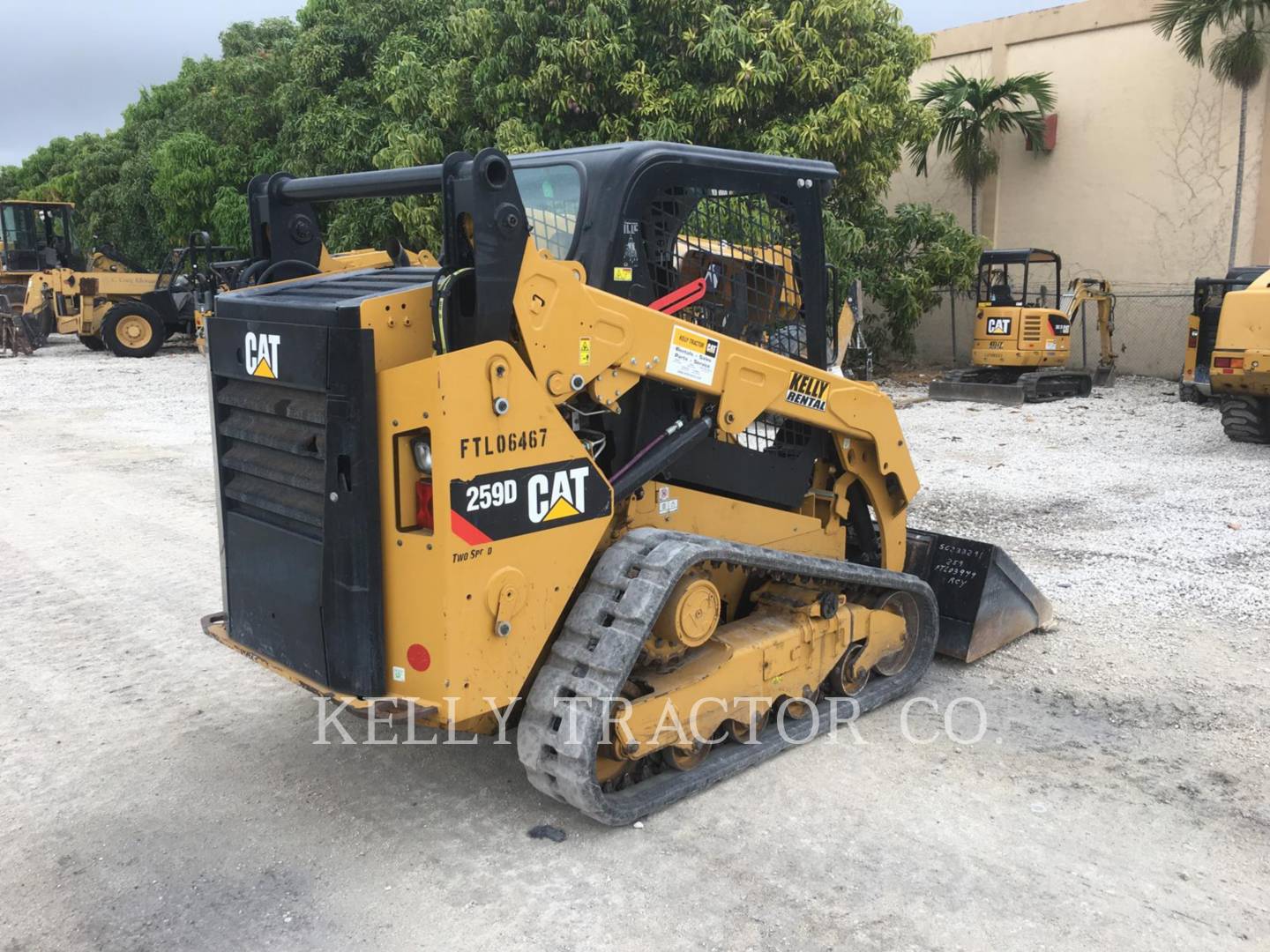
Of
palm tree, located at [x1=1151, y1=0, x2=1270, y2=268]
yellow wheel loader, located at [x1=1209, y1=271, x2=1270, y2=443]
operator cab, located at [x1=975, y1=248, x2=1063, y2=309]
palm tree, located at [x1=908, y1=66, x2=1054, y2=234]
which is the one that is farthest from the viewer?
palm tree, located at [x1=908, y1=66, x2=1054, y2=234]

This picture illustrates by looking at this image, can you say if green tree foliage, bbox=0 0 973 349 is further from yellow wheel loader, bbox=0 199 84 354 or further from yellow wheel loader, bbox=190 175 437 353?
yellow wheel loader, bbox=190 175 437 353

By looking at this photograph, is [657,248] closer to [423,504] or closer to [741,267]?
[741,267]

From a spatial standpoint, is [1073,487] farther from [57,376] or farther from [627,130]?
[57,376]

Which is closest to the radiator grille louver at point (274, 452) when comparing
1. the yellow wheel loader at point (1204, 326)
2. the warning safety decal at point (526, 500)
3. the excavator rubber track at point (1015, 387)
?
the warning safety decal at point (526, 500)

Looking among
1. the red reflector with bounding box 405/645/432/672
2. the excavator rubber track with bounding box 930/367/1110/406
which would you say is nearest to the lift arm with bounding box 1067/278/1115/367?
the excavator rubber track with bounding box 930/367/1110/406

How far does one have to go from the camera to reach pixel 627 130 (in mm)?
15172

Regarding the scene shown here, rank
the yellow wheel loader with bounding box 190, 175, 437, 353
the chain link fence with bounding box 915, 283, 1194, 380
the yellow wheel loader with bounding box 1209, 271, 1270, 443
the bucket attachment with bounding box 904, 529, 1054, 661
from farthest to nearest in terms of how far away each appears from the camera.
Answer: the chain link fence with bounding box 915, 283, 1194, 380 → the yellow wheel loader with bounding box 1209, 271, 1270, 443 → the bucket attachment with bounding box 904, 529, 1054, 661 → the yellow wheel loader with bounding box 190, 175, 437, 353

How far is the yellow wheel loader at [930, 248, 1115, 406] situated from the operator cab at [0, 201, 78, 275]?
2121 centimetres

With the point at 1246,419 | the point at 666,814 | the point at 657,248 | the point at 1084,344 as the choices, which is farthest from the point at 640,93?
the point at 666,814

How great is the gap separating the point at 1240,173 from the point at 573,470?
1720cm

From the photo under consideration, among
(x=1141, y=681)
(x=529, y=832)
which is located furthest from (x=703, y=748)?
(x=1141, y=681)

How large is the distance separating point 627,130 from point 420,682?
12.9 metres

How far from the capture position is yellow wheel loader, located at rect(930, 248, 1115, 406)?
16.3 m

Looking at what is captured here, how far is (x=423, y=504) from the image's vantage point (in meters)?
3.44
